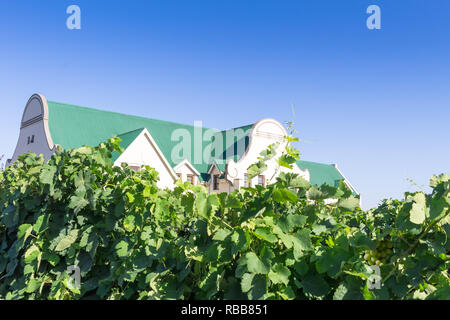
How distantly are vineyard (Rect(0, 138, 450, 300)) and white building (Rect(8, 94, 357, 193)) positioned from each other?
2057cm

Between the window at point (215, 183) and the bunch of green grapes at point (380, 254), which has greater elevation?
the window at point (215, 183)

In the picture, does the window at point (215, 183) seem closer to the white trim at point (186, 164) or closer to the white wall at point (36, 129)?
the white trim at point (186, 164)

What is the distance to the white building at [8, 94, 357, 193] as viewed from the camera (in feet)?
86.1

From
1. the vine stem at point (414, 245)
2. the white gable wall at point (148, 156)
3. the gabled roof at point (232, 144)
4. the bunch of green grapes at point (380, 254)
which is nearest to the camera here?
the vine stem at point (414, 245)

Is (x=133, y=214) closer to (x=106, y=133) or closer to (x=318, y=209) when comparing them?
(x=318, y=209)

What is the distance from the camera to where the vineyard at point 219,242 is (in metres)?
2.00

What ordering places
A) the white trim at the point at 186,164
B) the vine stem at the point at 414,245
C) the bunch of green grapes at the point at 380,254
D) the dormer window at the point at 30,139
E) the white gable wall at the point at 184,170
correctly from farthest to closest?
the dormer window at the point at 30,139, the white gable wall at the point at 184,170, the white trim at the point at 186,164, the bunch of green grapes at the point at 380,254, the vine stem at the point at 414,245

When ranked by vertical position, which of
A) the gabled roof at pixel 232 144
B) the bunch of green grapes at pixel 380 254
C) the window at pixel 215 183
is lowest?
the bunch of green grapes at pixel 380 254

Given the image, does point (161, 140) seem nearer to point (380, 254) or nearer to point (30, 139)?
point (30, 139)

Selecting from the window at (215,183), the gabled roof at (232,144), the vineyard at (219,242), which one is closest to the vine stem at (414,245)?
the vineyard at (219,242)

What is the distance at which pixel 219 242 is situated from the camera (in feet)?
7.47

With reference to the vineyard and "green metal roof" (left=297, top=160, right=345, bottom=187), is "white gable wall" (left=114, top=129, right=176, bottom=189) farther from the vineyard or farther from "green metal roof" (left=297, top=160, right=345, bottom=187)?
the vineyard
